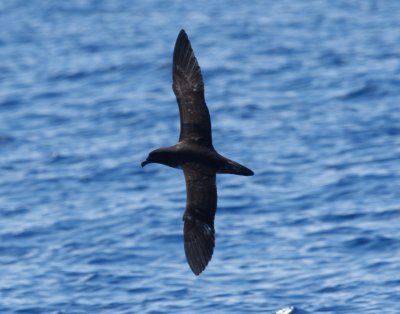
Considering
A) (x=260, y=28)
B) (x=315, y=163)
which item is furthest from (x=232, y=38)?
(x=315, y=163)

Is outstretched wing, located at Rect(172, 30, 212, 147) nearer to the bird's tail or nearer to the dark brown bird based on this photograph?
the dark brown bird

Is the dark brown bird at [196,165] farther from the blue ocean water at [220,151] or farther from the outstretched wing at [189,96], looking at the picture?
the blue ocean water at [220,151]

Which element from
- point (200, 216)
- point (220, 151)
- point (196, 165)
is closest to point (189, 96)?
point (196, 165)

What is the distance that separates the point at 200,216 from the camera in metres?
11.4

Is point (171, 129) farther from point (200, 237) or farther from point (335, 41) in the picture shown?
point (200, 237)

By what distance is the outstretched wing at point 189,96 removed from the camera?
11906mm

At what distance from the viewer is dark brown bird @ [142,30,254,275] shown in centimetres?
1130

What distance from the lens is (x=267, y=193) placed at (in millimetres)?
18188

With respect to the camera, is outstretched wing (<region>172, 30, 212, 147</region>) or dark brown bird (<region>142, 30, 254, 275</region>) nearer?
dark brown bird (<region>142, 30, 254, 275</region>)

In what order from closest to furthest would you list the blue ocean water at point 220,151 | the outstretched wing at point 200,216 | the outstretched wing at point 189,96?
the outstretched wing at point 200,216
the outstretched wing at point 189,96
the blue ocean water at point 220,151

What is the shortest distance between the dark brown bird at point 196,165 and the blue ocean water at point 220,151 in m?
2.72

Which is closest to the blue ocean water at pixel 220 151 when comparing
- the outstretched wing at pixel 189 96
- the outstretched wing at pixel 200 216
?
the outstretched wing at pixel 200 216

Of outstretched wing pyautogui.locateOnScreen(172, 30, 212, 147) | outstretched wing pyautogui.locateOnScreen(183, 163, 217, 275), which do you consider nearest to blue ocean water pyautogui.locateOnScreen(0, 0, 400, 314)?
outstretched wing pyautogui.locateOnScreen(183, 163, 217, 275)

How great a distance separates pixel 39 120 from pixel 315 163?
6.49m
